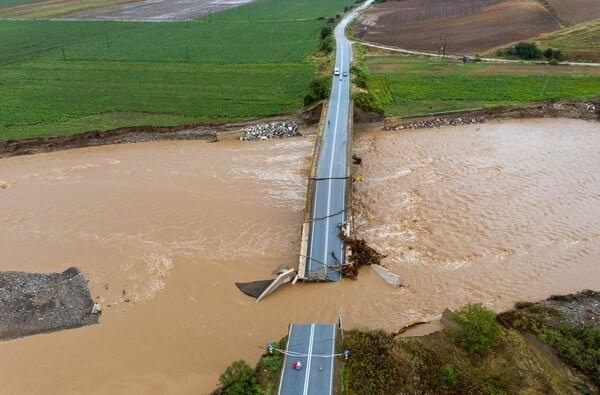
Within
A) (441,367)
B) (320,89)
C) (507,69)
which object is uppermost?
(320,89)

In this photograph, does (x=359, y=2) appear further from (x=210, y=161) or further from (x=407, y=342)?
(x=407, y=342)

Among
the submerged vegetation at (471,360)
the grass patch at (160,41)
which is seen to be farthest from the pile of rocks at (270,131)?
the submerged vegetation at (471,360)

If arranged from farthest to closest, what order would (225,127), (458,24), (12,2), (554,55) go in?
(12,2) < (458,24) < (554,55) < (225,127)

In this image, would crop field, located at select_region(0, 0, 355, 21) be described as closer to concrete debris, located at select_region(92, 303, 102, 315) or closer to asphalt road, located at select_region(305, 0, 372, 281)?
asphalt road, located at select_region(305, 0, 372, 281)

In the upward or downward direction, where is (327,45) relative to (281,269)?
upward

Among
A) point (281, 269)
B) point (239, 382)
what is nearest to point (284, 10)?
point (281, 269)

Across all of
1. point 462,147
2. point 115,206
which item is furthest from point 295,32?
point 115,206

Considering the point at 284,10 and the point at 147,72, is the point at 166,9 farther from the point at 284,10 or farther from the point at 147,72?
the point at 147,72
